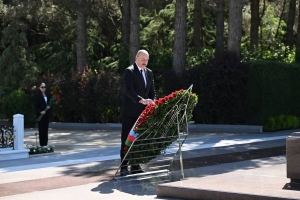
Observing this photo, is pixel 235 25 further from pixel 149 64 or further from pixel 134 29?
pixel 134 29

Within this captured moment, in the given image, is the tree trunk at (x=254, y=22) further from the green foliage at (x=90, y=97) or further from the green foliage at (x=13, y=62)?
the green foliage at (x=13, y=62)

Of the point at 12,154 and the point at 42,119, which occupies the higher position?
the point at 42,119

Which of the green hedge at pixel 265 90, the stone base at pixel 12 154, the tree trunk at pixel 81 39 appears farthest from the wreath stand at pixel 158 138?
the tree trunk at pixel 81 39

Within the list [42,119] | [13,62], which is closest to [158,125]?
[42,119]

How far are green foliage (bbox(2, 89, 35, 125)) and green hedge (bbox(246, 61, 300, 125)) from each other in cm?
932

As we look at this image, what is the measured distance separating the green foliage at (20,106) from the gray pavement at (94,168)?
6357 mm

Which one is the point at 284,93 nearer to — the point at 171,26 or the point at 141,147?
the point at 141,147

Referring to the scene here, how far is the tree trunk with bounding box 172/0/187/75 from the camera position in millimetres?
25141

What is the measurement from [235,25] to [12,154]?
11.7m

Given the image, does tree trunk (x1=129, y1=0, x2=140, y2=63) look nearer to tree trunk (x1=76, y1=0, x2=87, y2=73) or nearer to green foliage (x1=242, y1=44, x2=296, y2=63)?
tree trunk (x1=76, y1=0, x2=87, y2=73)

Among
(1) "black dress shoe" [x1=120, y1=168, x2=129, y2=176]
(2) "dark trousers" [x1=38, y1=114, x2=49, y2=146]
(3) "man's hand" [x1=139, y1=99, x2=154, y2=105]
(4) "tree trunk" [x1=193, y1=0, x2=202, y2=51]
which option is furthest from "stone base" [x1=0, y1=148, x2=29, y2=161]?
(4) "tree trunk" [x1=193, y1=0, x2=202, y2=51]

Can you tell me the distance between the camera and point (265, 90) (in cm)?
2225

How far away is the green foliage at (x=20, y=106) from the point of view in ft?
88.8

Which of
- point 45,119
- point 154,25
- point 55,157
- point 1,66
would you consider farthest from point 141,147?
point 154,25
